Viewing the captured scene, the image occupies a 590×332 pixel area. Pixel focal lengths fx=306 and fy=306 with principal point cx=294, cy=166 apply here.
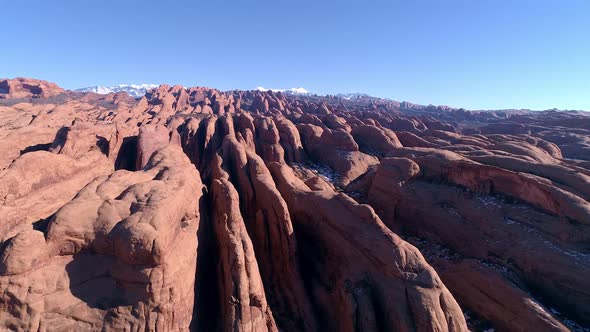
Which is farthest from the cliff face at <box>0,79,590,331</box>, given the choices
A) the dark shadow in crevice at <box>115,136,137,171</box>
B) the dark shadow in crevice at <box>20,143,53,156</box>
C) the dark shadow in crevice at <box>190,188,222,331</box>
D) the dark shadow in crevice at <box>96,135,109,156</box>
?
the dark shadow in crevice at <box>115,136,137,171</box>

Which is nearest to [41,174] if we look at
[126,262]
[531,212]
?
[126,262]

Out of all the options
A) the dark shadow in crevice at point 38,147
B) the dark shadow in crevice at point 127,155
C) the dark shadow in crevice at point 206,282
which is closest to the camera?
the dark shadow in crevice at point 206,282

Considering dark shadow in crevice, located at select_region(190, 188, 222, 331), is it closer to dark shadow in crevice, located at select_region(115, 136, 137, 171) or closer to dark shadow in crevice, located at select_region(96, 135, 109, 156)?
dark shadow in crevice, located at select_region(115, 136, 137, 171)

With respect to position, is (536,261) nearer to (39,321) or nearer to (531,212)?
(531,212)

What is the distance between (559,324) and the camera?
1606 cm

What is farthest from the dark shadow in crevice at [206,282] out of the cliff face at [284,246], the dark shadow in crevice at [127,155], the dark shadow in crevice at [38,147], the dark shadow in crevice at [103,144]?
the dark shadow in crevice at [38,147]

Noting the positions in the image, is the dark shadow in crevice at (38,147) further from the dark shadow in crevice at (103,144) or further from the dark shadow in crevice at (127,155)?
the dark shadow in crevice at (127,155)

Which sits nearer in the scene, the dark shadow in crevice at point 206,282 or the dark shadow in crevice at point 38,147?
the dark shadow in crevice at point 206,282

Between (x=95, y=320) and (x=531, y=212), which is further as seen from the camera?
(x=531, y=212)

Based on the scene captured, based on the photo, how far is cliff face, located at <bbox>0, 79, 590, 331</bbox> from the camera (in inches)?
496

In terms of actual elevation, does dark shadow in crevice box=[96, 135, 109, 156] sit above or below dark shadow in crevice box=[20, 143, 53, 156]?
above

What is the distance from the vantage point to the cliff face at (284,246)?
1259 cm

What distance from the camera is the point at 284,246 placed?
63.0ft

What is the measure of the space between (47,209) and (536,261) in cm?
3240
